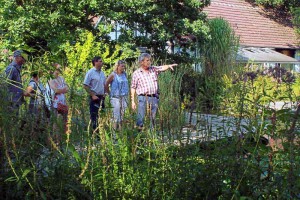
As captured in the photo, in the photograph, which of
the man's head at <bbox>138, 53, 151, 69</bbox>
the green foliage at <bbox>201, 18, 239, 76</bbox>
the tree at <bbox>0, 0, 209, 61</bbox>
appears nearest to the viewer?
the man's head at <bbox>138, 53, 151, 69</bbox>

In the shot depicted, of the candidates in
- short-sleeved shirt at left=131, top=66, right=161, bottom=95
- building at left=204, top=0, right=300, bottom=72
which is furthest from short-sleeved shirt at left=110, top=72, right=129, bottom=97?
building at left=204, top=0, right=300, bottom=72

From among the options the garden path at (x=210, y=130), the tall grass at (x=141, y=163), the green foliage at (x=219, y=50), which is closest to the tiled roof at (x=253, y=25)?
the green foliage at (x=219, y=50)

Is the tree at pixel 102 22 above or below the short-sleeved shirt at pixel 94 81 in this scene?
above

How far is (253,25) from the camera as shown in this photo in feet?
121

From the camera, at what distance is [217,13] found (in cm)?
3509

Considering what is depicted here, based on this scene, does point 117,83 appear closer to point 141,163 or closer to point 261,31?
point 141,163

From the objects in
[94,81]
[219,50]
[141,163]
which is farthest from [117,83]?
[219,50]

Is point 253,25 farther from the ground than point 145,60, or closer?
closer

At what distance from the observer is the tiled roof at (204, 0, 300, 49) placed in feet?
116

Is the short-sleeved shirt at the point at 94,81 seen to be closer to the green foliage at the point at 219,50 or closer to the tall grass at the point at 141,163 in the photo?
the tall grass at the point at 141,163

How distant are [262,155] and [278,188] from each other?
0.29m

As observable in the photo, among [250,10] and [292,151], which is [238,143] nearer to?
[292,151]

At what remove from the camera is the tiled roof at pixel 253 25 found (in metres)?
35.2

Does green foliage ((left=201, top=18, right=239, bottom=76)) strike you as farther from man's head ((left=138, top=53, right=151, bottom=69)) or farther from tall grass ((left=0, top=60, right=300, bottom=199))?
tall grass ((left=0, top=60, right=300, bottom=199))
